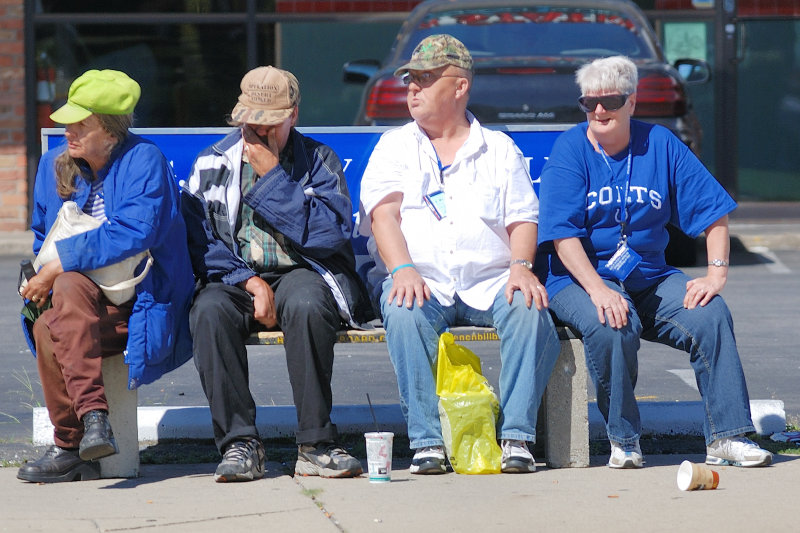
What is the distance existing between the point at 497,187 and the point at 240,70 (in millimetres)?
8536

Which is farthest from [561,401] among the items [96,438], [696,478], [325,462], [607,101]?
[96,438]

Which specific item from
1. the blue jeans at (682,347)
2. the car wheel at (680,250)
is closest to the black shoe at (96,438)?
the blue jeans at (682,347)

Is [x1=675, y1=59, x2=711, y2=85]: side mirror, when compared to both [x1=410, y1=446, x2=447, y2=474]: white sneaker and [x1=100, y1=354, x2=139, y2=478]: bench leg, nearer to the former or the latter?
[x1=410, y1=446, x2=447, y2=474]: white sneaker

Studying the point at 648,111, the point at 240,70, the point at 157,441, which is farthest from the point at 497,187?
the point at 240,70

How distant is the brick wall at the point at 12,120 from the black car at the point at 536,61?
366 cm

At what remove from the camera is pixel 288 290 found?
4840 millimetres

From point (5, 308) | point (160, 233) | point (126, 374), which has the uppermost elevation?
point (160, 233)

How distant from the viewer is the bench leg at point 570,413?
4.86m

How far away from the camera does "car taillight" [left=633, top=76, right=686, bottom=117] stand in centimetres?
910

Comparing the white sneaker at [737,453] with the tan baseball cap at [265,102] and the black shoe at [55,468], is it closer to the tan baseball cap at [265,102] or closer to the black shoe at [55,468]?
the tan baseball cap at [265,102]

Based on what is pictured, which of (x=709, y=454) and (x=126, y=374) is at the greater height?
(x=126, y=374)

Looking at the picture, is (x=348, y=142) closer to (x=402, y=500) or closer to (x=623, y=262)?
(x=623, y=262)

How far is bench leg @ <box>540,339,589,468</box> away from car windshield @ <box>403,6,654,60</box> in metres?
5.07

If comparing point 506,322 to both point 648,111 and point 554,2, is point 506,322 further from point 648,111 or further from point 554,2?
point 554,2
